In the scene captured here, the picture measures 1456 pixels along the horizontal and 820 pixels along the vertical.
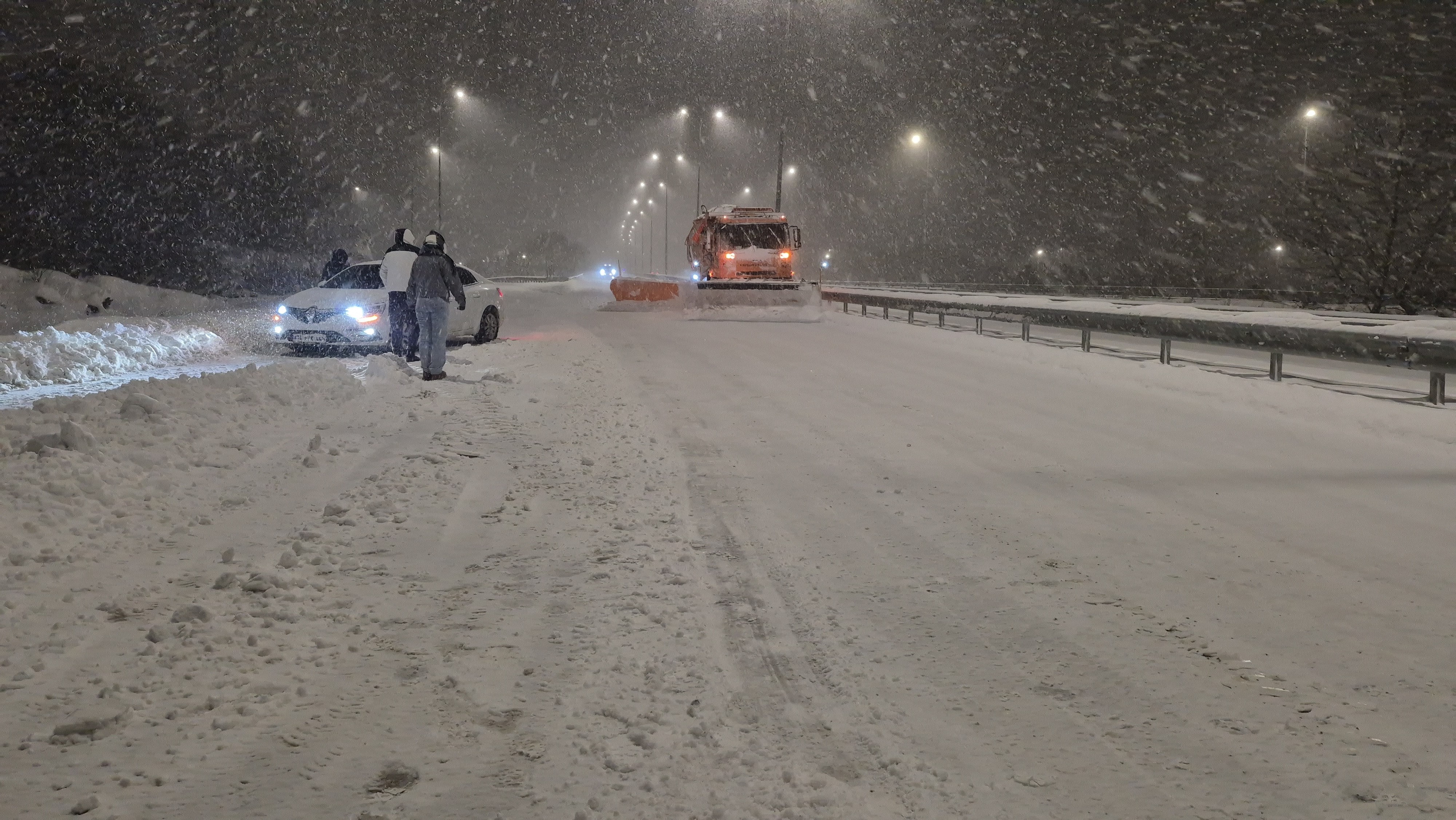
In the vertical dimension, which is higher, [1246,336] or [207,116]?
[207,116]

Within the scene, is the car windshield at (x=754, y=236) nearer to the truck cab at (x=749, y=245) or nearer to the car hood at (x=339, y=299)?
the truck cab at (x=749, y=245)

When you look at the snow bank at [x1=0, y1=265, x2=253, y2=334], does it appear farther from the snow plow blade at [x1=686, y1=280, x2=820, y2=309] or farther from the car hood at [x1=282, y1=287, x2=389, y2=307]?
the snow plow blade at [x1=686, y1=280, x2=820, y2=309]

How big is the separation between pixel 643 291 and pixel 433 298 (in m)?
22.1

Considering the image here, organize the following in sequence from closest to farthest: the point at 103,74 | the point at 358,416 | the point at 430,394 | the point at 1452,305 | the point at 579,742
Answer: the point at 579,742, the point at 358,416, the point at 430,394, the point at 1452,305, the point at 103,74

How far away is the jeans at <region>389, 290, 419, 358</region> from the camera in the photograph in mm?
14898

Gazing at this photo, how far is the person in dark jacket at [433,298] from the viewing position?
42.5 feet

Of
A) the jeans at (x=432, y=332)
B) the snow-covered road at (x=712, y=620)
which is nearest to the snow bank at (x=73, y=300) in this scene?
the jeans at (x=432, y=332)

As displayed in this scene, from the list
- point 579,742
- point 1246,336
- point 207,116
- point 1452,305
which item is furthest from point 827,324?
point 579,742

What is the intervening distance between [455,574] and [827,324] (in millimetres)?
21937

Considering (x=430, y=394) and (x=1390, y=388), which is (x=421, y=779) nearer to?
(x=430, y=394)

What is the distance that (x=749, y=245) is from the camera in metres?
31.9

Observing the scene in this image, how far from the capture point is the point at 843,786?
3113 millimetres

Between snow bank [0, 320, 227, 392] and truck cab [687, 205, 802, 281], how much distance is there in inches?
638

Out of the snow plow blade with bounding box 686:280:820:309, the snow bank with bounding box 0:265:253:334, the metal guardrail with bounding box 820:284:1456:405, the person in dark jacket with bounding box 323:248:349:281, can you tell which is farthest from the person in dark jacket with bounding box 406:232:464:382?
the snow plow blade with bounding box 686:280:820:309
